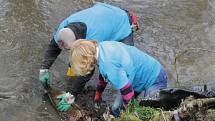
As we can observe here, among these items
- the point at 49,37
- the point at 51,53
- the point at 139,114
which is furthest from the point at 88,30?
the point at 49,37

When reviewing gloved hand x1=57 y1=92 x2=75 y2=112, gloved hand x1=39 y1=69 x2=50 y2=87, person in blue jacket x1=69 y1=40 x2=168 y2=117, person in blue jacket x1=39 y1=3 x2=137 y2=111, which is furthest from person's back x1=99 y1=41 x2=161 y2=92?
gloved hand x1=39 y1=69 x2=50 y2=87

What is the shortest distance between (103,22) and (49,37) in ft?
5.40

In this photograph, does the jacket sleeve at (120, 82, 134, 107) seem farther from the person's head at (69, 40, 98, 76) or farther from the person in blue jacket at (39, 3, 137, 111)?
the person in blue jacket at (39, 3, 137, 111)

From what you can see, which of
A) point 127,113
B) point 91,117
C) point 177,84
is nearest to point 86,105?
point 91,117

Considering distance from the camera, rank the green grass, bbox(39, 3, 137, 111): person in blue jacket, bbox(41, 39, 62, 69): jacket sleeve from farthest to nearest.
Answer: bbox(41, 39, 62, 69): jacket sleeve → bbox(39, 3, 137, 111): person in blue jacket → the green grass

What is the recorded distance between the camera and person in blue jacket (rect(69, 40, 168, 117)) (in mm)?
4090

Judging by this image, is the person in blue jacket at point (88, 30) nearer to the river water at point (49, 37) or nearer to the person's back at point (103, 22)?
the person's back at point (103, 22)

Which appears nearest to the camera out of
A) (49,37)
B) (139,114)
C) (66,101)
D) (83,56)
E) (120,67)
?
(139,114)

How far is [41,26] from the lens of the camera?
682 centimetres

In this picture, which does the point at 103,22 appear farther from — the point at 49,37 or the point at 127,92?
the point at 49,37

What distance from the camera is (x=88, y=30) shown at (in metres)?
5.01

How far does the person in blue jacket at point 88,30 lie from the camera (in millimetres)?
4840

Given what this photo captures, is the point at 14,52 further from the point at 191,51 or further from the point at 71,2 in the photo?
Answer: the point at 191,51

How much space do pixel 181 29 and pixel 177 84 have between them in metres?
1.51
